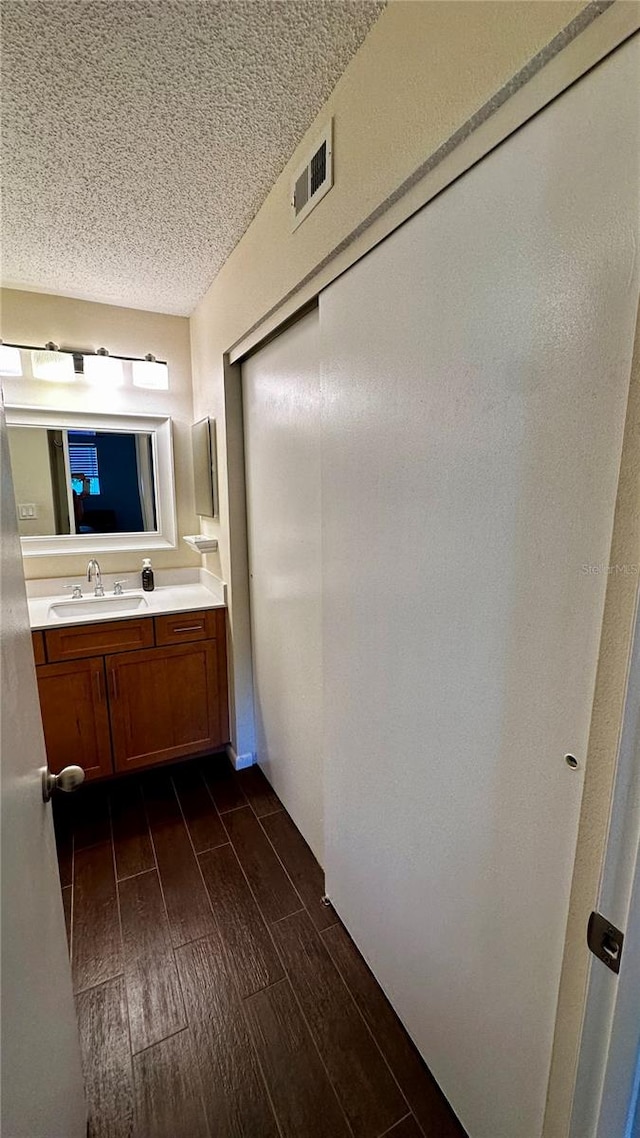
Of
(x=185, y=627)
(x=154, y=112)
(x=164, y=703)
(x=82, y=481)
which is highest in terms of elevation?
(x=154, y=112)

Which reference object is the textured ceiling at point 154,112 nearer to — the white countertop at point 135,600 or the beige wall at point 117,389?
the beige wall at point 117,389

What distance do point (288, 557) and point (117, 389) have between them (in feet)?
4.95

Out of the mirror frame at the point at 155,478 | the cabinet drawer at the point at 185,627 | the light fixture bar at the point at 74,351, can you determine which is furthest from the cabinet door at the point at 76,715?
the light fixture bar at the point at 74,351

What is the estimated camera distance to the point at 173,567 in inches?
108

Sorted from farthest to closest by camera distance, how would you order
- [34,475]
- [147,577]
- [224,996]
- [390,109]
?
[147,577]
[34,475]
[224,996]
[390,109]

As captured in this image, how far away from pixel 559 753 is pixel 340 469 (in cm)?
87

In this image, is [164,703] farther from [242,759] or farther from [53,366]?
[53,366]

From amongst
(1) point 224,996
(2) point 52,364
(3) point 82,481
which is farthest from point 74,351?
(1) point 224,996

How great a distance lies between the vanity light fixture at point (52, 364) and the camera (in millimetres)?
2250

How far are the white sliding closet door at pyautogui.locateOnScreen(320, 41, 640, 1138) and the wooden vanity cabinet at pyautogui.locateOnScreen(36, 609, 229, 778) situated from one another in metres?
1.26

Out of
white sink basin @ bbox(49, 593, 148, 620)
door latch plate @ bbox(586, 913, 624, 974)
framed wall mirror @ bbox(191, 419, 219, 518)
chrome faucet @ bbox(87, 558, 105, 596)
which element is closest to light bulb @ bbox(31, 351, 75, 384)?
framed wall mirror @ bbox(191, 419, 219, 518)

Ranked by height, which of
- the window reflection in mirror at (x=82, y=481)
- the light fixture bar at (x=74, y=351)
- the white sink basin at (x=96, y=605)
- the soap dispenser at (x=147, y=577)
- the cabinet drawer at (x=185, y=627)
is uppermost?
the light fixture bar at (x=74, y=351)

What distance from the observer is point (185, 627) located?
2.29 meters

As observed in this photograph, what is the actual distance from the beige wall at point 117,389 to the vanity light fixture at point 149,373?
6 centimetres
